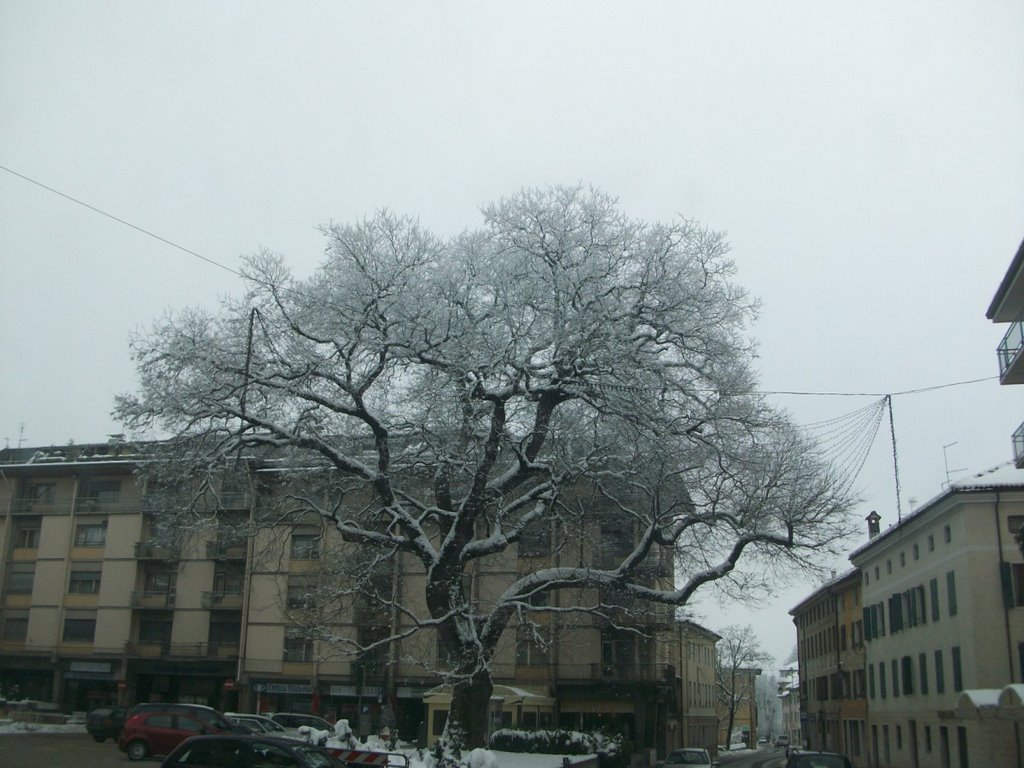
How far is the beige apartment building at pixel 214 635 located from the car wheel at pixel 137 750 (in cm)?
1613

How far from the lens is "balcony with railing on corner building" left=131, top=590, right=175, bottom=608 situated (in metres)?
54.4

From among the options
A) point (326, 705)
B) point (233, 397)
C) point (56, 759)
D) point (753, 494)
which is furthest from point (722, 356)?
point (326, 705)

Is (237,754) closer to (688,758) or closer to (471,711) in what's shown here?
(471,711)

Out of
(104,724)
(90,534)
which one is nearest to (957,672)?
(104,724)

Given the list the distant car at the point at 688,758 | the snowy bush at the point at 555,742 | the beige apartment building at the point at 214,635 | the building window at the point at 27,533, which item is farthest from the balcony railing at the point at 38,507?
the distant car at the point at 688,758

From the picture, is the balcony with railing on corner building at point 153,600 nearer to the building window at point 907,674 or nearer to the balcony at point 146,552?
the balcony at point 146,552

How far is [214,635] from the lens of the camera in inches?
2090

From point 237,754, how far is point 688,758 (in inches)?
948

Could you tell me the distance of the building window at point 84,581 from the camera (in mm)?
56000

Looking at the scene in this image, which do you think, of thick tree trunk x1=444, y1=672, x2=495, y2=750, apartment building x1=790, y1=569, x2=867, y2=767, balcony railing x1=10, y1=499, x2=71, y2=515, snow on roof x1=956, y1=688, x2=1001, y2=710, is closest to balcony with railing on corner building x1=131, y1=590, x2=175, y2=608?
balcony railing x1=10, y1=499, x2=71, y2=515

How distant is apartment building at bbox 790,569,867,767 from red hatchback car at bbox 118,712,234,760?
118 ft

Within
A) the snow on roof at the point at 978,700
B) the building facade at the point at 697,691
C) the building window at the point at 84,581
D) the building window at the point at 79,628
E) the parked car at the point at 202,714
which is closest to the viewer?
the snow on roof at the point at 978,700

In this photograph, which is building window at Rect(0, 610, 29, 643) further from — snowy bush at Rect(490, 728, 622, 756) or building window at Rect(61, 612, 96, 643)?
snowy bush at Rect(490, 728, 622, 756)

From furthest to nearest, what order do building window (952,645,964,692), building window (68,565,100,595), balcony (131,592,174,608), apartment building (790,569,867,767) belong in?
apartment building (790,569,867,767) < building window (68,565,100,595) < balcony (131,592,174,608) < building window (952,645,964,692)
